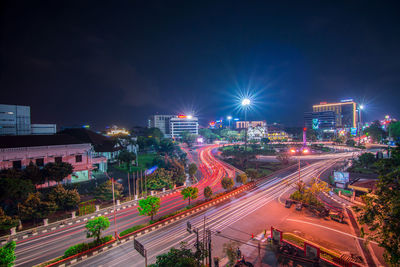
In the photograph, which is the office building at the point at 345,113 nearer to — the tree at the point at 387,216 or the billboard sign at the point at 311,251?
the billboard sign at the point at 311,251

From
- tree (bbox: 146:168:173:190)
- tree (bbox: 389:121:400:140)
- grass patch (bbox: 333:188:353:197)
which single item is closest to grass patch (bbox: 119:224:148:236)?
tree (bbox: 146:168:173:190)

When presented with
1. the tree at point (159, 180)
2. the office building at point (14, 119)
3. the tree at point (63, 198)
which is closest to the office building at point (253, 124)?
the tree at point (159, 180)

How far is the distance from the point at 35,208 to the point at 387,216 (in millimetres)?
31208

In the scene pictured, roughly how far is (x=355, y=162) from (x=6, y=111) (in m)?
107

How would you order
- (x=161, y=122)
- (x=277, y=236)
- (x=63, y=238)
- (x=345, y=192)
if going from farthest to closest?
(x=161, y=122)
(x=345, y=192)
(x=63, y=238)
(x=277, y=236)

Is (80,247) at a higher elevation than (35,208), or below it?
below

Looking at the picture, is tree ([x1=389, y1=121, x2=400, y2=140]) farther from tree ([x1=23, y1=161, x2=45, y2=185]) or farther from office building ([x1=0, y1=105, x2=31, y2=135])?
office building ([x1=0, y1=105, x2=31, y2=135])

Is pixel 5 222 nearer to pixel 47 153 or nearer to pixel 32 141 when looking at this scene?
pixel 47 153

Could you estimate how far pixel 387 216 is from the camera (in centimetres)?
1014

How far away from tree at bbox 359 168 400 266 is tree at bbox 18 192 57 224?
29.0 metres

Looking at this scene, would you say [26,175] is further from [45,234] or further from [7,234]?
[45,234]

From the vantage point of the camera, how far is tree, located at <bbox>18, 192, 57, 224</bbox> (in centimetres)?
2047

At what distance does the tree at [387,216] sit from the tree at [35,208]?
29.0 m

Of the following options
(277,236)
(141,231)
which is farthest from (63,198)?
(277,236)
